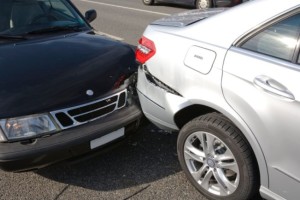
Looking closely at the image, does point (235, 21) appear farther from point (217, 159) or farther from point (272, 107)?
point (217, 159)

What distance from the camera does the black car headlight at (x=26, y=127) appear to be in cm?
275

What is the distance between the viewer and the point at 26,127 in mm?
2791

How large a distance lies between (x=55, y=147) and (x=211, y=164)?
3.84 ft

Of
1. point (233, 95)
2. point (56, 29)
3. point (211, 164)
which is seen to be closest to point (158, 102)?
point (211, 164)

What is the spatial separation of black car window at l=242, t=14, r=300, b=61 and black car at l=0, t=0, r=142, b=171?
1246 mm

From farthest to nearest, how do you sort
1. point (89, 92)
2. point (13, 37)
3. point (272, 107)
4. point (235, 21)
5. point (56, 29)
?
1. point (56, 29)
2. point (13, 37)
3. point (89, 92)
4. point (235, 21)
5. point (272, 107)

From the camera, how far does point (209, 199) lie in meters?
2.93

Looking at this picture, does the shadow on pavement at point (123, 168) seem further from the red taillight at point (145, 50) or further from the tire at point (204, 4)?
the tire at point (204, 4)

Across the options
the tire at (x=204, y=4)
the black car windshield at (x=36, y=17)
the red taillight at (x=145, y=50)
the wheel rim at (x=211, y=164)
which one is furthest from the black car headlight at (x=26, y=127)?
the tire at (x=204, y=4)

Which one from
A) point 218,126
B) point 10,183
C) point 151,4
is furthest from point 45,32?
point 151,4

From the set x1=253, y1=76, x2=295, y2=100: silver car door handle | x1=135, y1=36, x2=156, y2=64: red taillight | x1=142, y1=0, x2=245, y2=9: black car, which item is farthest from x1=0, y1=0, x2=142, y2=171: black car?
x1=142, y1=0, x2=245, y2=9: black car

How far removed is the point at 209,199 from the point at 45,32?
239cm

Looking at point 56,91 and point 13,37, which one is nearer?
point 56,91

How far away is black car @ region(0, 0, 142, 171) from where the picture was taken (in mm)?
2779
